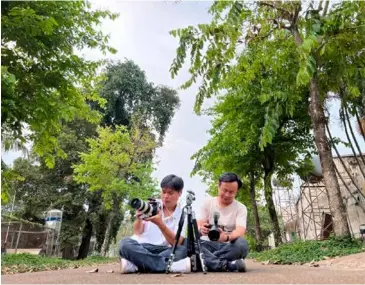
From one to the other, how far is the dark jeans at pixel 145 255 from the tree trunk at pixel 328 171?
15.0 feet

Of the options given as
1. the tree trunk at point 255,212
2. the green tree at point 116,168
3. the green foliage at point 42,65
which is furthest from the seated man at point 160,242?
the green tree at point 116,168

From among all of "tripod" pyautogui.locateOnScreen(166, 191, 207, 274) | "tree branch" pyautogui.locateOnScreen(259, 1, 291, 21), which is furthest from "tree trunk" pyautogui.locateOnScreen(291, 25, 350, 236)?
"tripod" pyautogui.locateOnScreen(166, 191, 207, 274)

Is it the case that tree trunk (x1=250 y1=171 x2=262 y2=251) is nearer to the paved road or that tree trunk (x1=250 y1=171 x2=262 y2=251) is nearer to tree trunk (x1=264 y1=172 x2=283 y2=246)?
tree trunk (x1=264 y1=172 x2=283 y2=246)

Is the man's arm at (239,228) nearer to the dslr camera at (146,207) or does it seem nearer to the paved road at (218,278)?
the paved road at (218,278)

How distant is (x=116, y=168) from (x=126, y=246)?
483 inches

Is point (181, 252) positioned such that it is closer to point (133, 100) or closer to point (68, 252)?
point (133, 100)

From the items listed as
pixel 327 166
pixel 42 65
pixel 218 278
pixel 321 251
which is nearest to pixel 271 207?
pixel 327 166

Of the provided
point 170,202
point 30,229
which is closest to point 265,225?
point 30,229

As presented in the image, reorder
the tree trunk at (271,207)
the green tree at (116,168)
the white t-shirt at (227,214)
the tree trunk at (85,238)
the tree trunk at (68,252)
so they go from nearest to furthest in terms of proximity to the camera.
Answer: the white t-shirt at (227,214)
the tree trunk at (271,207)
the green tree at (116,168)
the tree trunk at (85,238)
the tree trunk at (68,252)

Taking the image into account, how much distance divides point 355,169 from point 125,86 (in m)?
11.0

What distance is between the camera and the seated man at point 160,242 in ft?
9.42

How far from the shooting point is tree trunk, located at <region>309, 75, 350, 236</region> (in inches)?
259

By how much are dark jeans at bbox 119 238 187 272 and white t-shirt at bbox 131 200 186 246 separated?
0.07 metres

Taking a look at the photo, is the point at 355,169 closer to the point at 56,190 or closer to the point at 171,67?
the point at 171,67
